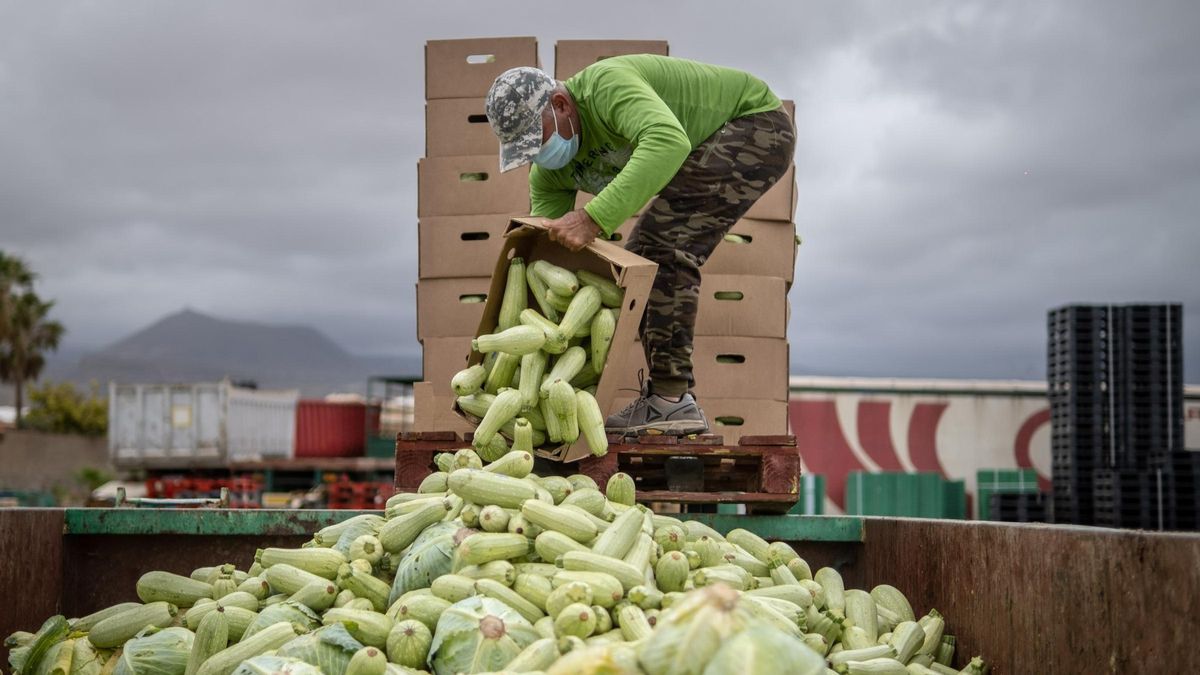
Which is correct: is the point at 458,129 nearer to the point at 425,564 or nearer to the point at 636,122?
the point at 636,122

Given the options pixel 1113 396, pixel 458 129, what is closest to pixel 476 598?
pixel 458 129

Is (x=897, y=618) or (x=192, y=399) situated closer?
(x=897, y=618)

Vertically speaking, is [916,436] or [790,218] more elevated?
[790,218]

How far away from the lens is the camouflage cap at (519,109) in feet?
15.3

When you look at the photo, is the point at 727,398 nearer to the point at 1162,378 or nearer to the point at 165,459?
the point at 1162,378

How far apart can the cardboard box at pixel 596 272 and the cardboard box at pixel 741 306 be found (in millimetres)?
1363

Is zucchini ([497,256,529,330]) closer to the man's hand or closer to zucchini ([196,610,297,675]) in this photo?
the man's hand

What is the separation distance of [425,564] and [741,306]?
118 inches

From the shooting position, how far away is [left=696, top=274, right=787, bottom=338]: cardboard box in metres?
5.97

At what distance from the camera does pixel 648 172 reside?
443cm

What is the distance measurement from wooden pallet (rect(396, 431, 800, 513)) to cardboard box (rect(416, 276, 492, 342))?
1303mm

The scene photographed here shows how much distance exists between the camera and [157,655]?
11.1ft

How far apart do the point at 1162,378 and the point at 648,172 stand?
12231 mm

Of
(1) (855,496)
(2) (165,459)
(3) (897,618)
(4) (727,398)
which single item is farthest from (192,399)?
(3) (897,618)
